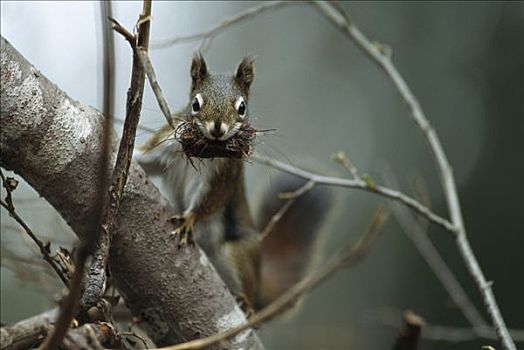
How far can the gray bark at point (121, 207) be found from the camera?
680 millimetres

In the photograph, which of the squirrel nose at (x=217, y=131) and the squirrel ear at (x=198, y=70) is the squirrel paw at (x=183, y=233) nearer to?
the squirrel nose at (x=217, y=131)

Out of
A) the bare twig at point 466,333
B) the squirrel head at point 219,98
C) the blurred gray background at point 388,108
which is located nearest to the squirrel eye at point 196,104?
the squirrel head at point 219,98

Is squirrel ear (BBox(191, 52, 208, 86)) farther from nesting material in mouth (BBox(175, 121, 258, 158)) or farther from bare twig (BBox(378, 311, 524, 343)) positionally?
bare twig (BBox(378, 311, 524, 343))

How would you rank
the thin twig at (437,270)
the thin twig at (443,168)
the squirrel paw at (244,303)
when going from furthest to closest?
1. the squirrel paw at (244,303)
2. the thin twig at (437,270)
3. the thin twig at (443,168)

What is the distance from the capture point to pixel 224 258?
144 cm

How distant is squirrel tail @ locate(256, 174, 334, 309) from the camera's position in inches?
65.7

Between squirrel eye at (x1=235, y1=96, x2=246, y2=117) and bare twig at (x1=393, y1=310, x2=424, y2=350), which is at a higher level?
squirrel eye at (x1=235, y1=96, x2=246, y2=117)

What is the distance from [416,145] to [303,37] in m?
0.83

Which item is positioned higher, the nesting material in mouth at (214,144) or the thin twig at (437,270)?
the nesting material in mouth at (214,144)

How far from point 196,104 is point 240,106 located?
0.06 m

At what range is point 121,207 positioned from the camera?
0.79 metres

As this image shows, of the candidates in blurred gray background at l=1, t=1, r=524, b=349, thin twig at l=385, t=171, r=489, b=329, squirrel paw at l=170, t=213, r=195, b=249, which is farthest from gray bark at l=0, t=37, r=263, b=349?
blurred gray background at l=1, t=1, r=524, b=349

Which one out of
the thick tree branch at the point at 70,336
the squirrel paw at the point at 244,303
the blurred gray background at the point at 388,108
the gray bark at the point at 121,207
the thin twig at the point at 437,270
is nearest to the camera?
the thick tree branch at the point at 70,336

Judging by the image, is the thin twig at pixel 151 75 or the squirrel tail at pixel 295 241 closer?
the thin twig at pixel 151 75
